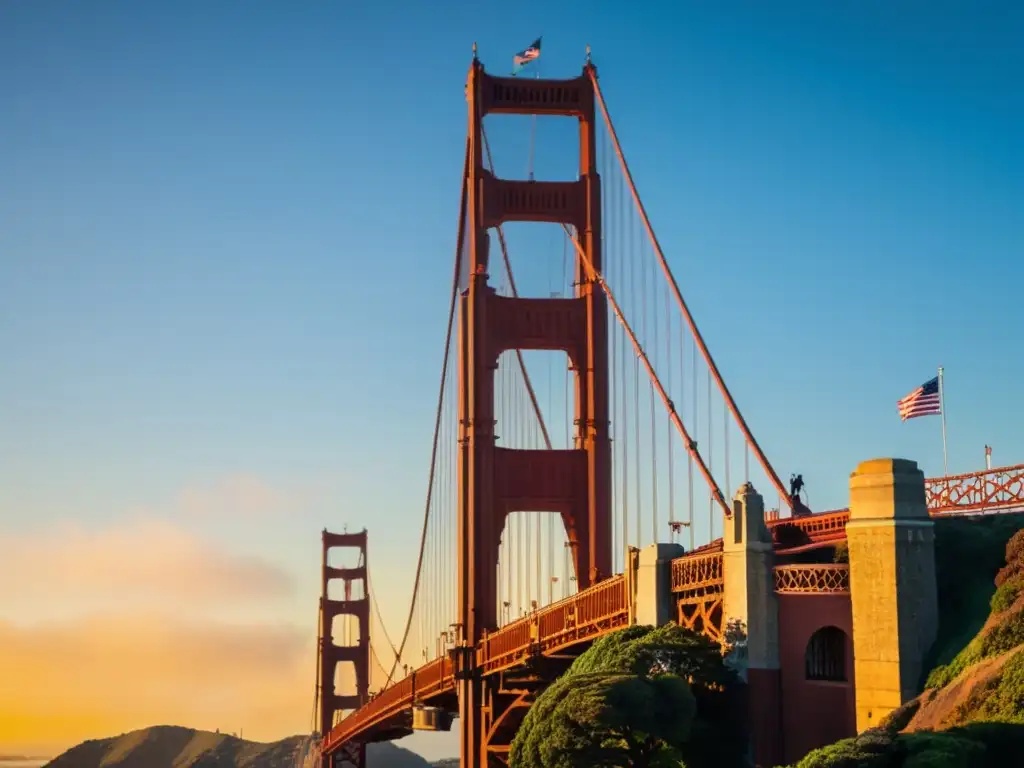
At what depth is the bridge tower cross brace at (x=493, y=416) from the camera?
61.4 metres

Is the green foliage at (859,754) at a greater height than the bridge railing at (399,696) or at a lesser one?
lesser

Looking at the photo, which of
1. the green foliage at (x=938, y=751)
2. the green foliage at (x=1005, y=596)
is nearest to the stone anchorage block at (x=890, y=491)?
the green foliage at (x=1005, y=596)

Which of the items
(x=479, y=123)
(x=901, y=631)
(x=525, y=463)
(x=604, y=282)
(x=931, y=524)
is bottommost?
(x=901, y=631)

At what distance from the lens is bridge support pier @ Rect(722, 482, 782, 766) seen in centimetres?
3959

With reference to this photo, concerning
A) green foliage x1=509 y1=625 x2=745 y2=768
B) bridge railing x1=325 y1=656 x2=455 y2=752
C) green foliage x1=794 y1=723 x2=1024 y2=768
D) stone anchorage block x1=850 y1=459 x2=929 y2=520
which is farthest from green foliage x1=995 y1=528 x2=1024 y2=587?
bridge railing x1=325 y1=656 x2=455 y2=752

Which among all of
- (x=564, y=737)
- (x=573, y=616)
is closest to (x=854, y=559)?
(x=564, y=737)

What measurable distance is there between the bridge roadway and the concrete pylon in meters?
2.72

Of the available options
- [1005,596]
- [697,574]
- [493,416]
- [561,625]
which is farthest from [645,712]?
[493,416]

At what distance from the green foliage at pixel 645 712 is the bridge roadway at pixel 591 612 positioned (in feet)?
9.54

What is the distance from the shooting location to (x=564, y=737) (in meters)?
38.1

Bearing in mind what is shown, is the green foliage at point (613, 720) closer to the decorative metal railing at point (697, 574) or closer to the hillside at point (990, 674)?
the decorative metal railing at point (697, 574)

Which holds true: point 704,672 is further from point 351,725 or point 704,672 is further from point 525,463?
point 351,725

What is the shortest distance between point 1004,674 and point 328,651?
8170cm

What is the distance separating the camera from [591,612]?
50594 mm
